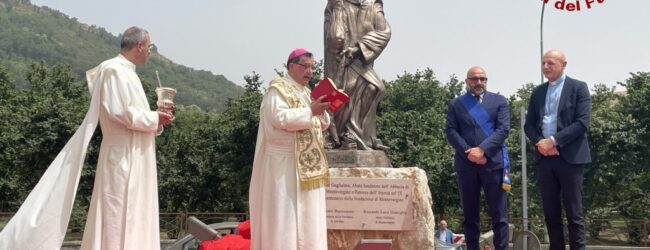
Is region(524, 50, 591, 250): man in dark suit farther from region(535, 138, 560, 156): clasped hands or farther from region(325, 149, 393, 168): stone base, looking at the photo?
region(325, 149, 393, 168): stone base

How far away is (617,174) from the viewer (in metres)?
24.6

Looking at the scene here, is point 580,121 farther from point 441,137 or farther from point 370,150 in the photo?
point 441,137

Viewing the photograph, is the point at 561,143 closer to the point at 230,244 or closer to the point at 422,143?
the point at 230,244

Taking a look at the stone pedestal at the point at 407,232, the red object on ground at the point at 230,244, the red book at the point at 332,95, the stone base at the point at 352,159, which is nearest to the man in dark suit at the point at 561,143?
the stone pedestal at the point at 407,232

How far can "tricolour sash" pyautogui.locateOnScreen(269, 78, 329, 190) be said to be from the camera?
5723mm

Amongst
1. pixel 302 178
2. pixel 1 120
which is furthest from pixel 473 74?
pixel 1 120

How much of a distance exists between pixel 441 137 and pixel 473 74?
23413mm

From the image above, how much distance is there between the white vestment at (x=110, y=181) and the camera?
16.0ft

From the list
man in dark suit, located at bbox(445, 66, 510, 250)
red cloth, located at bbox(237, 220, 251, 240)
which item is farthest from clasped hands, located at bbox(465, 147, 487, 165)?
red cloth, located at bbox(237, 220, 251, 240)

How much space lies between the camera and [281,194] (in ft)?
18.5

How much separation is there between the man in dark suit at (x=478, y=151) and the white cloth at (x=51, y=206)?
3.38 m

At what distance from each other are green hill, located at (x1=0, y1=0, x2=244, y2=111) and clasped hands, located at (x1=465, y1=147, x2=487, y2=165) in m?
84.1

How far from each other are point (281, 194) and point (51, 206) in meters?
Answer: 1.66

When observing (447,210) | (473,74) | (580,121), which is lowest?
(447,210)
